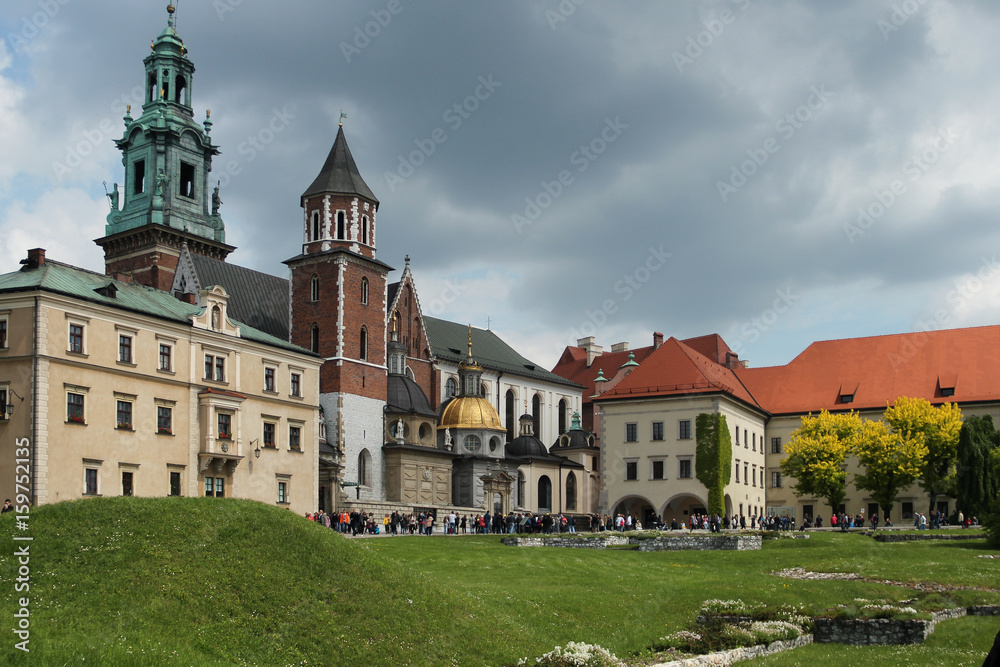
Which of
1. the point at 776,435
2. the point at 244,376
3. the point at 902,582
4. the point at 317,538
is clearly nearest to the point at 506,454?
the point at 776,435

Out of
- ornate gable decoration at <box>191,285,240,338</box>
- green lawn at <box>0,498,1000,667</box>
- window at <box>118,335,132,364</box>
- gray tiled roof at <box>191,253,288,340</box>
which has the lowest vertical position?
green lawn at <box>0,498,1000,667</box>

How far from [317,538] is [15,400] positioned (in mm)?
27415

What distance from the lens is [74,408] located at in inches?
1820

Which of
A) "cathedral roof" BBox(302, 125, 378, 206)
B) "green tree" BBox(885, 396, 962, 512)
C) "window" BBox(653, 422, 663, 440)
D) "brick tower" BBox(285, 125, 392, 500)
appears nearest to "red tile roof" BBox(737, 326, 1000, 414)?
"green tree" BBox(885, 396, 962, 512)

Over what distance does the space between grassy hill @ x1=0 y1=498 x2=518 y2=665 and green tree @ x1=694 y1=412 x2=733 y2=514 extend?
50.6 m

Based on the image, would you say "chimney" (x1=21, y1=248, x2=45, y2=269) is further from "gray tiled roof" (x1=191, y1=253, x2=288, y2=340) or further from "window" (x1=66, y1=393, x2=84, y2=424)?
"gray tiled roof" (x1=191, y1=253, x2=288, y2=340)

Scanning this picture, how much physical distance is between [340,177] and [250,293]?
10.4 metres

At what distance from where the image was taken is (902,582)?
31688 millimetres

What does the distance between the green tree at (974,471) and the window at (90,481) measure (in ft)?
153

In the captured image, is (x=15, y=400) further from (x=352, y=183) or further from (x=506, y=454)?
(x=506, y=454)

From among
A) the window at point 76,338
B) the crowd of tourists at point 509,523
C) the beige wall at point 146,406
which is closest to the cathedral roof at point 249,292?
the crowd of tourists at point 509,523

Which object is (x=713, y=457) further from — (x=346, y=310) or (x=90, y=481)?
(x=90, y=481)

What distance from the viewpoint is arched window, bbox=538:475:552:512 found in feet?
296

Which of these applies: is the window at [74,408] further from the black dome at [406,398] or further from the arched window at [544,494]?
the arched window at [544,494]
